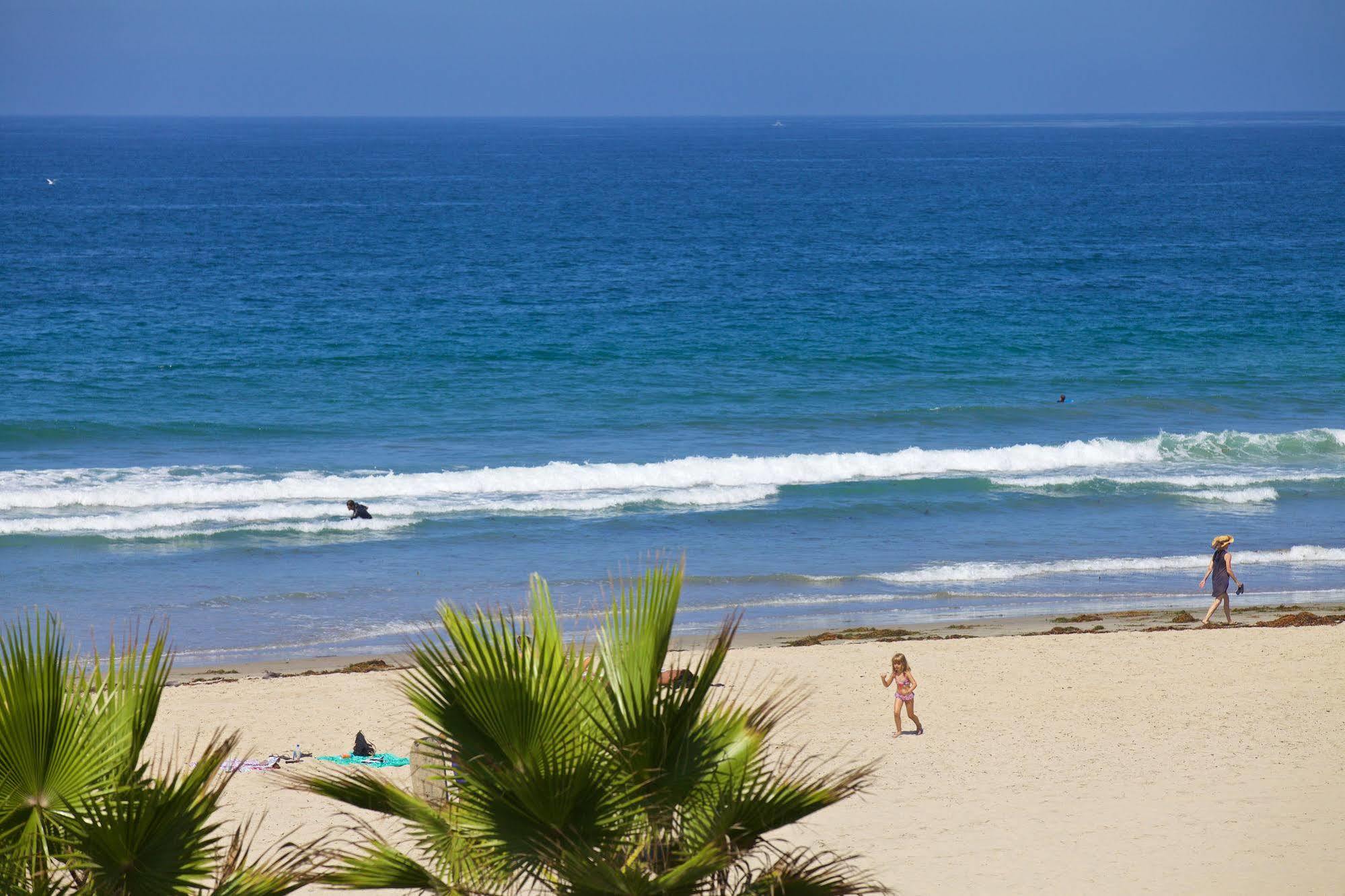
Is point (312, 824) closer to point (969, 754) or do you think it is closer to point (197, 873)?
point (969, 754)

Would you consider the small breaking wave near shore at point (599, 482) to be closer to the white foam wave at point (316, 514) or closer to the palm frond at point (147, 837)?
the white foam wave at point (316, 514)

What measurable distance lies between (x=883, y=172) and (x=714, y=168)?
61.8 ft

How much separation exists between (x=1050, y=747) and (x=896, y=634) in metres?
4.72

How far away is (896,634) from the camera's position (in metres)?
17.3

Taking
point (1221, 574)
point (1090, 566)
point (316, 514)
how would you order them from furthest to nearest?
point (316, 514), point (1090, 566), point (1221, 574)

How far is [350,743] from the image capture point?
514 inches

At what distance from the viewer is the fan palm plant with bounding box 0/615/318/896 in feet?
13.9

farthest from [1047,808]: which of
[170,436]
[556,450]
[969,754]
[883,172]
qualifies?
[883,172]

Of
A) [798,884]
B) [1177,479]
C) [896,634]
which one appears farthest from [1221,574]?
[798,884]

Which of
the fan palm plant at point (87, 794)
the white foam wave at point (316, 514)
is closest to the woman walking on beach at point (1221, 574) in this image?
the white foam wave at point (316, 514)

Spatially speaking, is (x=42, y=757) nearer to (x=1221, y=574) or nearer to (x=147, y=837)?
(x=147, y=837)

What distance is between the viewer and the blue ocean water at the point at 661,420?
20812 millimetres

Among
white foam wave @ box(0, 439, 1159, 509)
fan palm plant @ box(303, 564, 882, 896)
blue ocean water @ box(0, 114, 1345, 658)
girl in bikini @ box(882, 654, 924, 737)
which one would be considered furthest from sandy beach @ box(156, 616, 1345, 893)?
white foam wave @ box(0, 439, 1159, 509)

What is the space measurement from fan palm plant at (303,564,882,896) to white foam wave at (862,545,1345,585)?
52.8ft
